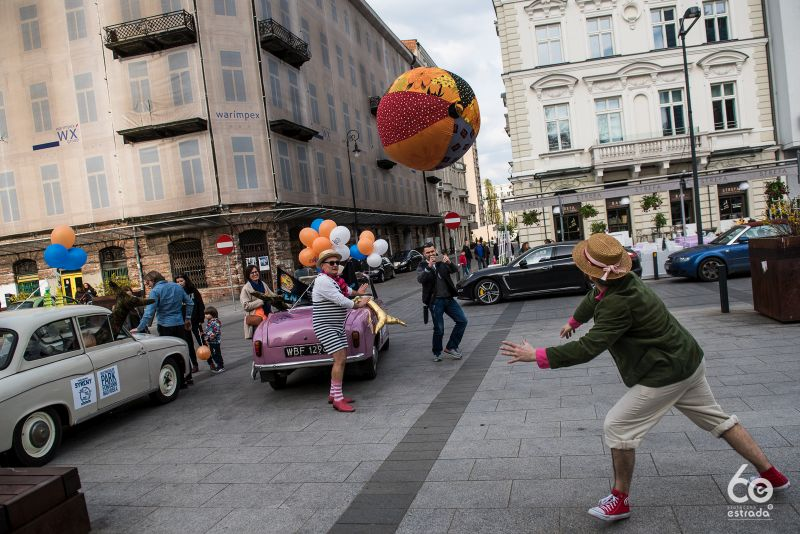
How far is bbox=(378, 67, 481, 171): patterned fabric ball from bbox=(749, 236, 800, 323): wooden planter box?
16.0ft

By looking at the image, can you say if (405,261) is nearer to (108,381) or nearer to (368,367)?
(368,367)

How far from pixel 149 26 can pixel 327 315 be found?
24473mm

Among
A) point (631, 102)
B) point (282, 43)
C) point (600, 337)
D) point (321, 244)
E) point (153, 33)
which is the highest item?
point (153, 33)

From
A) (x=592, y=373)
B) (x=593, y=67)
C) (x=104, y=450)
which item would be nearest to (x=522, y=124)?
(x=593, y=67)

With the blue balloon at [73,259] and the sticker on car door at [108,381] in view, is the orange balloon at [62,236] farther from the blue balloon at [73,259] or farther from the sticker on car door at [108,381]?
the sticker on car door at [108,381]

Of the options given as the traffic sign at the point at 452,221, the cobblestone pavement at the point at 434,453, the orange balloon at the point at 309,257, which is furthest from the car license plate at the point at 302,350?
the traffic sign at the point at 452,221

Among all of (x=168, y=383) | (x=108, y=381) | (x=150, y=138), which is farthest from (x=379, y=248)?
(x=150, y=138)

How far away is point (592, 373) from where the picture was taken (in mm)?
6691

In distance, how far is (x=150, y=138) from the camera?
26.3 metres

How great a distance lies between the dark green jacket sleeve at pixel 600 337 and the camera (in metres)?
3.11

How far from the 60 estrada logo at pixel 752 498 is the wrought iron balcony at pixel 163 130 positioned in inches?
1002

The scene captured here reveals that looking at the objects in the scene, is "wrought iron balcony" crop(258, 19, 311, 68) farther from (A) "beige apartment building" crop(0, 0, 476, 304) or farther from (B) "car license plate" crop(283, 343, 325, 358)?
(B) "car license plate" crop(283, 343, 325, 358)

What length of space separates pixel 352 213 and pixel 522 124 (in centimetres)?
1090

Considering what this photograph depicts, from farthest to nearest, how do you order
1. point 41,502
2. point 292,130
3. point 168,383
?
point 292,130
point 168,383
point 41,502
